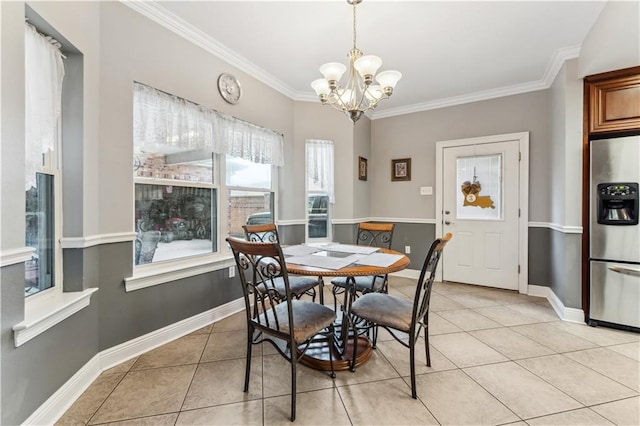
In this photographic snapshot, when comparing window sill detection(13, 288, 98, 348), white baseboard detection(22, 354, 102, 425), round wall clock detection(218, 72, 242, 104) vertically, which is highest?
round wall clock detection(218, 72, 242, 104)

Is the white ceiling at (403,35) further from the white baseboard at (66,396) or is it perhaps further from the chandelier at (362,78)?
the white baseboard at (66,396)

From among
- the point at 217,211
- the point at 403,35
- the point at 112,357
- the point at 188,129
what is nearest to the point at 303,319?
the point at 112,357

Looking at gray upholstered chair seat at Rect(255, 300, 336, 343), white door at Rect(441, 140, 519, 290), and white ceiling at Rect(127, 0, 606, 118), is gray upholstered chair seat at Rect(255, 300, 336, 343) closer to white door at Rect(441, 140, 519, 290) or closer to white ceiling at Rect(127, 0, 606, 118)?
white ceiling at Rect(127, 0, 606, 118)

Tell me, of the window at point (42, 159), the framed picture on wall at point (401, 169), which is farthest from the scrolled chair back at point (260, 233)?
the framed picture on wall at point (401, 169)

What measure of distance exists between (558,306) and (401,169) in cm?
245

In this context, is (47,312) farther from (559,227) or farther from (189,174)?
(559,227)

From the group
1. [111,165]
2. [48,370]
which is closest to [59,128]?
[111,165]

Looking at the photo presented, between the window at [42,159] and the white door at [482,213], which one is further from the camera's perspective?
the white door at [482,213]

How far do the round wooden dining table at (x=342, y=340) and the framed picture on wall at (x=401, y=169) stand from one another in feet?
7.45

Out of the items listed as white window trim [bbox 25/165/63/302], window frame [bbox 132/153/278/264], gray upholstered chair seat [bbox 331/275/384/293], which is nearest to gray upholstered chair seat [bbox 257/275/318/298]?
gray upholstered chair seat [bbox 331/275/384/293]

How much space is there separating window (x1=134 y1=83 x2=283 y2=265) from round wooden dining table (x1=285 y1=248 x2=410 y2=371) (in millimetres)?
1244

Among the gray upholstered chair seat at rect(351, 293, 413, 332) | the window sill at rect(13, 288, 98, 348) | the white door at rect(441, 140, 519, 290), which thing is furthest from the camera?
the white door at rect(441, 140, 519, 290)

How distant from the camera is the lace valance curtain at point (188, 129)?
207 centimetres

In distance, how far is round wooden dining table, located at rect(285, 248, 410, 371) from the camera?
160cm
